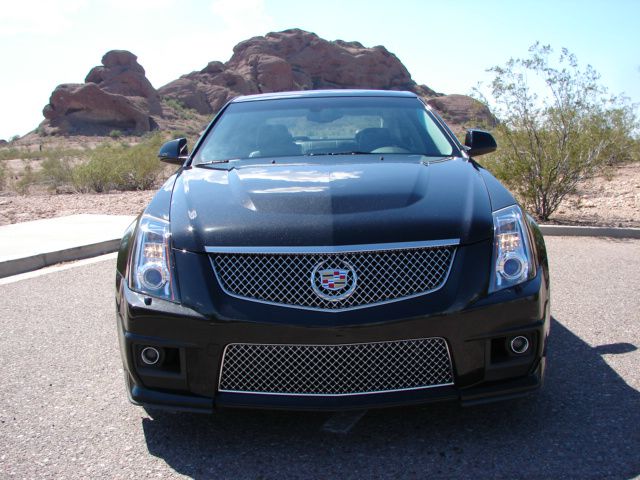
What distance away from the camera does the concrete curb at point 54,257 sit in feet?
24.8

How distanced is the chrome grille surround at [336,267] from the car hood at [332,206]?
4 centimetres

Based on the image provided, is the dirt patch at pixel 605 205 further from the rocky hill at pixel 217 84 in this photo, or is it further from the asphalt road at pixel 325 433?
the rocky hill at pixel 217 84

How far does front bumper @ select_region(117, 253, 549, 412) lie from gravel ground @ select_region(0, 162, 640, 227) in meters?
7.51

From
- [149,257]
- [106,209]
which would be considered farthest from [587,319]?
[106,209]

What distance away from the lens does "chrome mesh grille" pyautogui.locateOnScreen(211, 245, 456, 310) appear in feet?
9.73

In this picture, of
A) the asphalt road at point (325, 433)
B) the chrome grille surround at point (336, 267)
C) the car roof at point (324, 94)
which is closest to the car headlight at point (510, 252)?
the chrome grille surround at point (336, 267)

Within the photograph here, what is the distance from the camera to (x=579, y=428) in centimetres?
326

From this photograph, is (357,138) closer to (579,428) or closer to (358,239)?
(358,239)

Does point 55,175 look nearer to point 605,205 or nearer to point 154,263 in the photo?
point 605,205

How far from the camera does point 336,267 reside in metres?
3.00

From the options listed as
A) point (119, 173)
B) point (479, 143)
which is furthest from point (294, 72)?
point (479, 143)

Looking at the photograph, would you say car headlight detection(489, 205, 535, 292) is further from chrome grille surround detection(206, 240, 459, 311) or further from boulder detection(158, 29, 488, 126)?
boulder detection(158, 29, 488, 126)

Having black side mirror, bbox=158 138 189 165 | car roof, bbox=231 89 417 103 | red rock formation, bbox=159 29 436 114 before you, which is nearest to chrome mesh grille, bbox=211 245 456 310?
black side mirror, bbox=158 138 189 165

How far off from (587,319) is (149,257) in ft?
11.0
